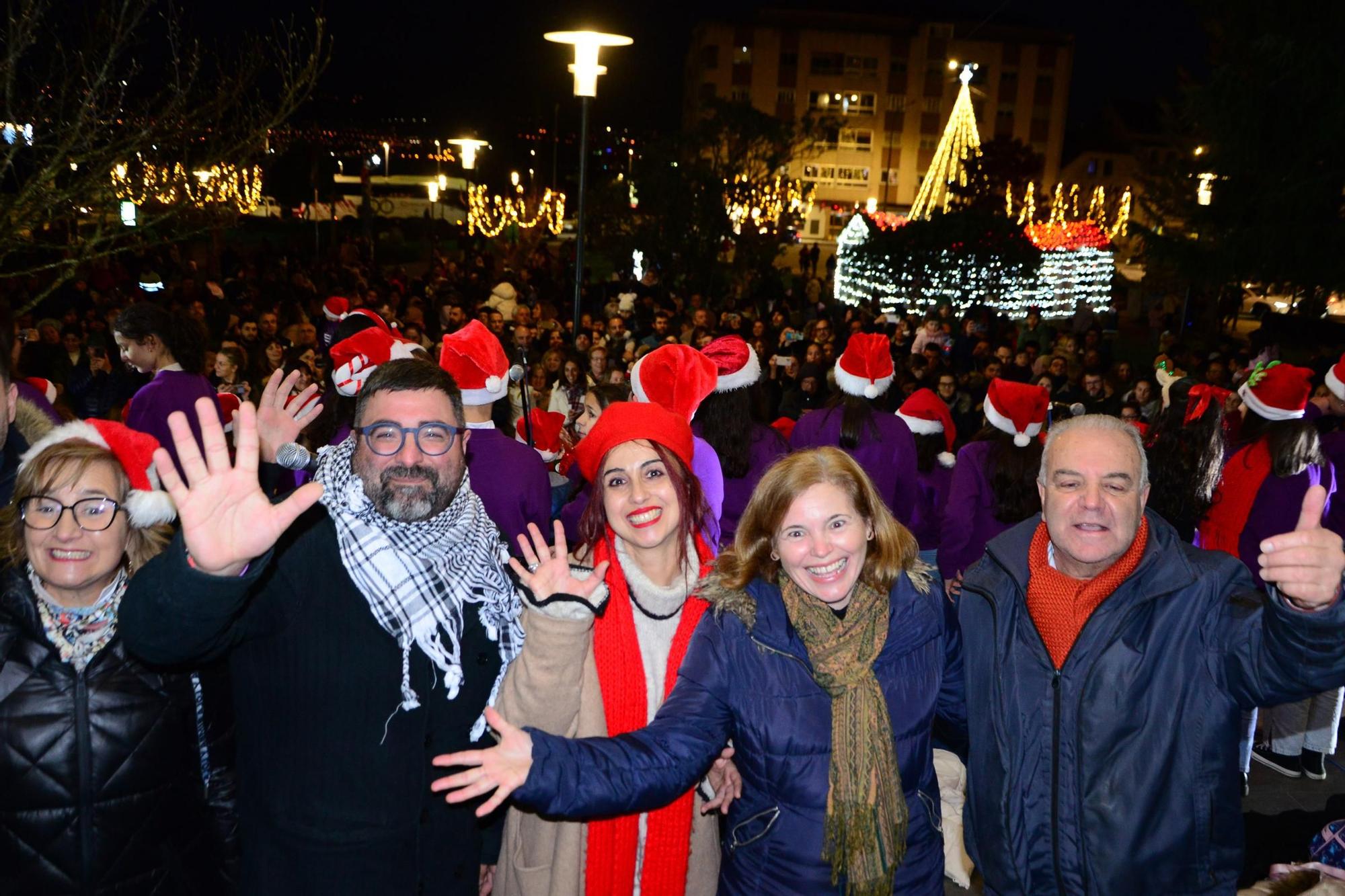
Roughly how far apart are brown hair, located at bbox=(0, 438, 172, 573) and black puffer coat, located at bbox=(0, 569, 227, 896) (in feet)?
0.36

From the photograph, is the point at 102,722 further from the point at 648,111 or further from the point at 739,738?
the point at 648,111

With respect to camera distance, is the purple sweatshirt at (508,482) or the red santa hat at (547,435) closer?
the purple sweatshirt at (508,482)

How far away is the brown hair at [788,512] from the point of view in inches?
114

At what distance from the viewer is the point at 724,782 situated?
9.68 ft

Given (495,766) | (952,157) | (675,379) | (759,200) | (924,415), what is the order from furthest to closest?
(952,157) → (759,200) → (924,415) → (675,379) → (495,766)

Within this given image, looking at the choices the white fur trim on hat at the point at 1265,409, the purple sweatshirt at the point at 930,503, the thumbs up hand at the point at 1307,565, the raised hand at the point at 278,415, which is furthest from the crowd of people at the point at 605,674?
the purple sweatshirt at the point at 930,503

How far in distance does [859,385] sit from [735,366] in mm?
1198

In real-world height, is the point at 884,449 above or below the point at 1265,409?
below

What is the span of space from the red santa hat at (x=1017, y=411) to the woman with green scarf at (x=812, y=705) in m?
2.97

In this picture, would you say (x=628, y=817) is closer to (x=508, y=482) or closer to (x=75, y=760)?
(x=75, y=760)

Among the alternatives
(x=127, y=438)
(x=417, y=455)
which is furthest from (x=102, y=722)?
(x=417, y=455)

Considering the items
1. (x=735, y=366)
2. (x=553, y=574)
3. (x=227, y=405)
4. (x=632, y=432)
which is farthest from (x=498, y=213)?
(x=553, y=574)

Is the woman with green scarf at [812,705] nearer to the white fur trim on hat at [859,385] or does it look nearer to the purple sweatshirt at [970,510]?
the purple sweatshirt at [970,510]

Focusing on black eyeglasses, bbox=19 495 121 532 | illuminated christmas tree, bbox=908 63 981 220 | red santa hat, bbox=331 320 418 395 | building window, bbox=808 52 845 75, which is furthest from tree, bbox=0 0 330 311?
building window, bbox=808 52 845 75
